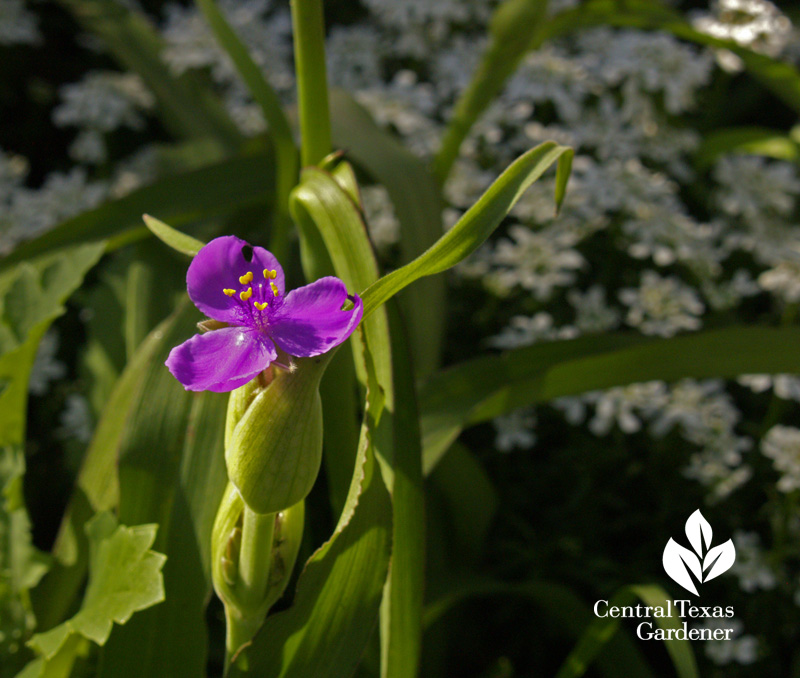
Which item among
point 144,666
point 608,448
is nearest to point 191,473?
point 144,666

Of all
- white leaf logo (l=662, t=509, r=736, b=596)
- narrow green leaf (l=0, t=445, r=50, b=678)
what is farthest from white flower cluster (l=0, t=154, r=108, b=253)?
white leaf logo (l=662, t=509, r=736, b=596)

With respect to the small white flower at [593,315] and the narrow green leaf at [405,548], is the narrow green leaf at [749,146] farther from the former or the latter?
the narrow green leaf at [405,548]

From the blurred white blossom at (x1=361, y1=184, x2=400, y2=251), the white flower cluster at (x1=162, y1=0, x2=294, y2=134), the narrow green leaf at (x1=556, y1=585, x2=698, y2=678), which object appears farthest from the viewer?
the white flower cluster at (x1=162, y1=0, x2=294, y2=134)

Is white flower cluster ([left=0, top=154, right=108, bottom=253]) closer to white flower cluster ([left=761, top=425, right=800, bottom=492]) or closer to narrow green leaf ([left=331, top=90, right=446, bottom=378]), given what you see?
narrow green leaf ([left=331, top=90, right=446, bottom=378])

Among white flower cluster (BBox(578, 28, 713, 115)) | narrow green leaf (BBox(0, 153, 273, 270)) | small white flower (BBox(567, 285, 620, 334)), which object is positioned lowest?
small white flower (BBox(567, 285, 620, 334))

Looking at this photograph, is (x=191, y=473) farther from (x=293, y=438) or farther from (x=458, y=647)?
(x=458, y=647)

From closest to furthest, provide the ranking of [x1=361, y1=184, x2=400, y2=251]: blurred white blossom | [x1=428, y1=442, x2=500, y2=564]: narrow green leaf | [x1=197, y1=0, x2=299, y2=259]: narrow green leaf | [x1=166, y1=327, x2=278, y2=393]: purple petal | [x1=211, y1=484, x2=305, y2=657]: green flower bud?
[x1=166, y1=327, x2=278, y2=393]: purple petal → [x1=211, y1=484, x2=305, y2=657]: green flower bud → [x1=197, y1=0, x2=299, y2=259]: narrow green leaf → [x1=428, y1=442, x2=500, y2=564]: narrow green leaf → [x1=361, y1=184, x2=400, y2=251]: blurred white blossom

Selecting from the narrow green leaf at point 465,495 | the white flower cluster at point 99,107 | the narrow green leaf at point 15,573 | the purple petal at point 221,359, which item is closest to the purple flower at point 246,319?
the purple petal at point 221,359

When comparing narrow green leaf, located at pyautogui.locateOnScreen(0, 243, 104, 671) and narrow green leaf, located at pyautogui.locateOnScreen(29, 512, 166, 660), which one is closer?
narrow green leaf, located at pyautogui.locateOnScreen(29, 512, 166, 660)
